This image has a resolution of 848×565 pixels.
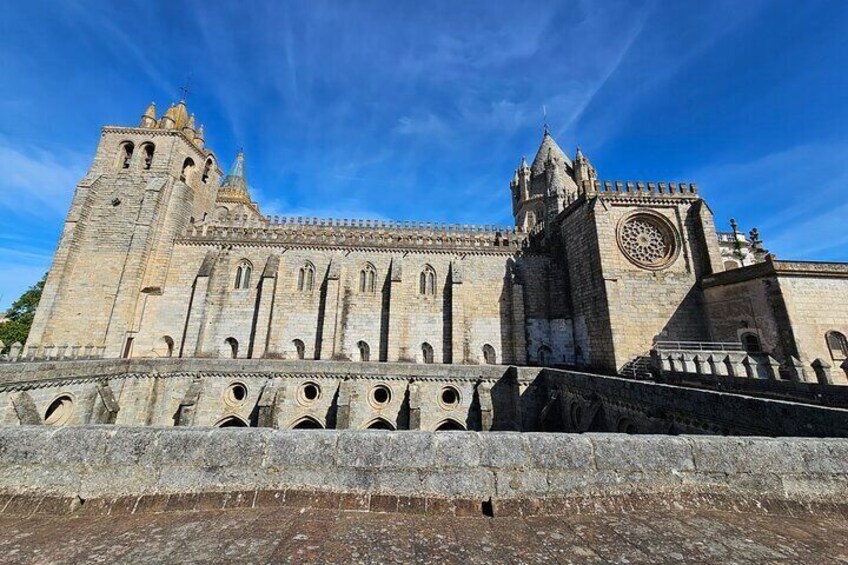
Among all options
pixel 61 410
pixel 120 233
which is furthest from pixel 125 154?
pixel 61 410

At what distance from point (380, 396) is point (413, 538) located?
14.5 metres

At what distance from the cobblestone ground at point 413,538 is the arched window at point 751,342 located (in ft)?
56.7

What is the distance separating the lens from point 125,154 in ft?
82.9

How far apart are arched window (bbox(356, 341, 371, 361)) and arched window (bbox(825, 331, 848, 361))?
23.6 meters

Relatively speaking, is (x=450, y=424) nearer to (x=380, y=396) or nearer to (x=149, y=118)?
(x=380, y=396)

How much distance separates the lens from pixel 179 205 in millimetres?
24594

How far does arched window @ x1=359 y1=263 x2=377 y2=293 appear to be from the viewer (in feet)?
79.2

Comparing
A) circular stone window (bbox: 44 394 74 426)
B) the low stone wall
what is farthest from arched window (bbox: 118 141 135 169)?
the low stone wall

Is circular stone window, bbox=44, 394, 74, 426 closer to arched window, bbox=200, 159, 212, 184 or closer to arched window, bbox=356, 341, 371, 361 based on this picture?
arched window, bbox=356, 341, 371, 361

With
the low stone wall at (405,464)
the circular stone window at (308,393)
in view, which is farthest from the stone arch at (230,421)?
the low stone wall at (405,464)

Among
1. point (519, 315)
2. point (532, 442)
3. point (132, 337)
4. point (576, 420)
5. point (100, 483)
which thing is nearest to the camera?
point (100, 483)

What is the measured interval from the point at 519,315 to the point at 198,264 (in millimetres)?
23747

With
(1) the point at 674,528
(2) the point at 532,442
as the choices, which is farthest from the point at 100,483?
(1) the point at 674,528

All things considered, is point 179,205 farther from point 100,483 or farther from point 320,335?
point 100,483
